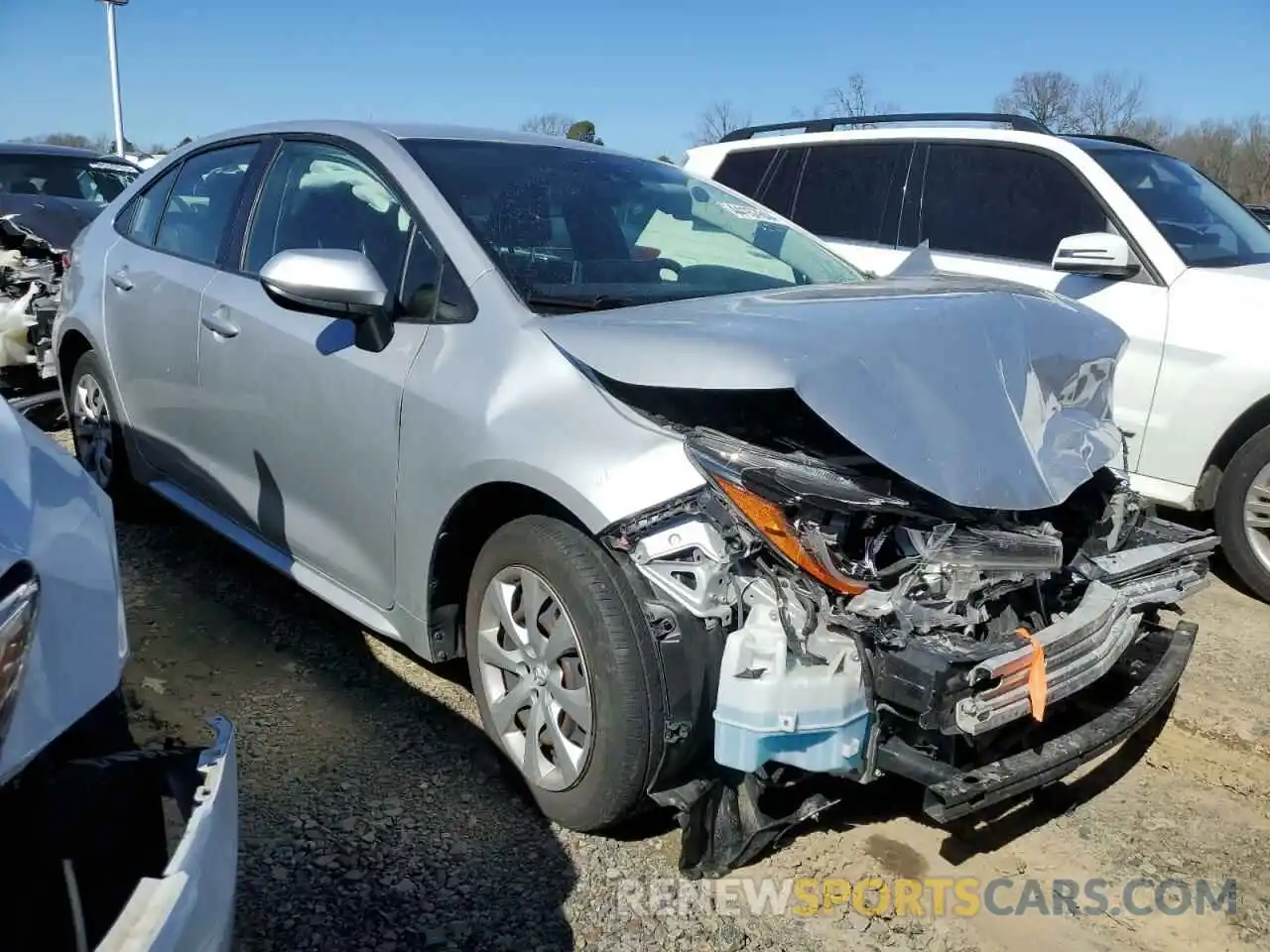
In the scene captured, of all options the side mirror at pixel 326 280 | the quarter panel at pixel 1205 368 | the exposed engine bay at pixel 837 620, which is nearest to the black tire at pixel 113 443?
the side mirror at pixel 326 280

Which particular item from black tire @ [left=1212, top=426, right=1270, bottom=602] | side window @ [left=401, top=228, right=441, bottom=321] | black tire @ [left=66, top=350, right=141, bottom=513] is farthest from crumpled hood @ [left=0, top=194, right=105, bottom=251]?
black tire @ [left=1212, top=426, right=1270, bottom=602]

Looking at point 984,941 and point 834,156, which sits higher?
point 834,156

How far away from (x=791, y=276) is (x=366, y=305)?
A: 1392mm

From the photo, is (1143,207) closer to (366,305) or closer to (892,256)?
(892,256)

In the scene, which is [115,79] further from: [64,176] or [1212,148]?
[1212,148]

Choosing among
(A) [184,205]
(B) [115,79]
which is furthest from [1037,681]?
(B) [115,79]

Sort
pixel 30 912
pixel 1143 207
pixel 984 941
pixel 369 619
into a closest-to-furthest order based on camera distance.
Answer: pixel 30 912 < pixel 984 941 < pixel 369 619 < pixel 1143 207

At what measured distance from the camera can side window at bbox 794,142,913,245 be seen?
5938 millimetres

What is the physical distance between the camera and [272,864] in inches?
100

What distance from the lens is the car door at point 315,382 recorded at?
3.01m

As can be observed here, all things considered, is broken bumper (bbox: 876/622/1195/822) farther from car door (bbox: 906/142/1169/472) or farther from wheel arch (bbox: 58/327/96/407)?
wheel arch (bbox: 58/327/96/407)

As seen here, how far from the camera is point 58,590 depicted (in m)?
1.51

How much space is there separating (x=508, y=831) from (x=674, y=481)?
3.45 feet

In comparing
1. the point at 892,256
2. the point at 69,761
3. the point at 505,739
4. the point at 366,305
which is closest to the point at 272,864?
the point at 505,739
